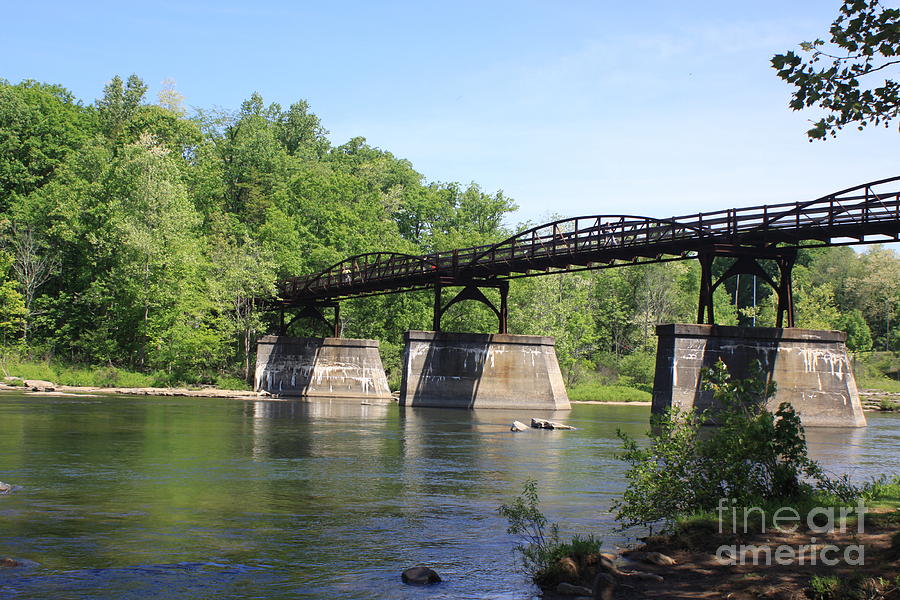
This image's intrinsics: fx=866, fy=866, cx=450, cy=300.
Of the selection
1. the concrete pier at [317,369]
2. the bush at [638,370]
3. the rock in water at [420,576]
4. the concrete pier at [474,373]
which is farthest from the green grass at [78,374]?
the rock in water at [420,576]

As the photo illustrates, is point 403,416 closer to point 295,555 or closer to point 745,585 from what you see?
point 295,555

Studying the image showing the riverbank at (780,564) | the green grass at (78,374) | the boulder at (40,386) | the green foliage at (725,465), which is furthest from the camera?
the green grass at (78,374)

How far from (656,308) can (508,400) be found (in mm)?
43749

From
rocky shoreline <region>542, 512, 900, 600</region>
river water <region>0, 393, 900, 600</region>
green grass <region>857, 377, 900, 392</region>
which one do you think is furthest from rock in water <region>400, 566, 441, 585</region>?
green grass <region>857, 377, 900, 392</region>

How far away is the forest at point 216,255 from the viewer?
58.4 metres

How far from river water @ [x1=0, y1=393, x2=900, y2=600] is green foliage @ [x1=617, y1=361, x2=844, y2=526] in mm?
974

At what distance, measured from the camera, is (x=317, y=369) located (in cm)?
Answer: 5950

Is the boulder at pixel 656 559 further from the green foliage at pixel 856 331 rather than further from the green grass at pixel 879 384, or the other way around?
the green foliage at pixel 856 331

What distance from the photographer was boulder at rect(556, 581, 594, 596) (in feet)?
31.9

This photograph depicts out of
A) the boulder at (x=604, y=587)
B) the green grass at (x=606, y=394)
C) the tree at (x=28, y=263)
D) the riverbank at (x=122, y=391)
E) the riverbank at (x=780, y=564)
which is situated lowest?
the green grass at (x=606, y=394)

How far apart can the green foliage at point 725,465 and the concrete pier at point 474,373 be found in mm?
36411

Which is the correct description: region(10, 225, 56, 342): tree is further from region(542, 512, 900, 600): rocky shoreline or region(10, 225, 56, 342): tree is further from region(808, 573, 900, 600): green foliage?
region(808, 573, 900, 600): green foliage

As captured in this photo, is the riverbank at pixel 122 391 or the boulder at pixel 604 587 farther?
the riverbank at pixel 122 391

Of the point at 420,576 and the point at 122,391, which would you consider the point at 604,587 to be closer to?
the point at 420,576
